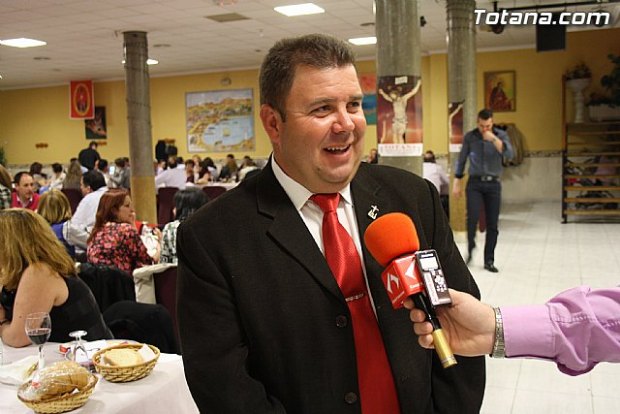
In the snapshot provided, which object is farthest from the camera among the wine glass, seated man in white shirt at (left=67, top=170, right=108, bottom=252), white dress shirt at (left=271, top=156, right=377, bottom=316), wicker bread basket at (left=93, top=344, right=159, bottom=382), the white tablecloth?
seated man in white shirt at (left=67, top=170, right=108, bottom=252)

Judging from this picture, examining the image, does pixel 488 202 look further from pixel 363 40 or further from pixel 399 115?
pixel 363 40

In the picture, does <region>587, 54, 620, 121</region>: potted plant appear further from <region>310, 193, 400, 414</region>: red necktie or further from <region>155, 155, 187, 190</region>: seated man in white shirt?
<region>310, 193, 400, 414</region>: red necktie

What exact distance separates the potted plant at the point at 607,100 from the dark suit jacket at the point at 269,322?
1342 centimetres

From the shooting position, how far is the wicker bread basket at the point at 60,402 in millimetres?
2211

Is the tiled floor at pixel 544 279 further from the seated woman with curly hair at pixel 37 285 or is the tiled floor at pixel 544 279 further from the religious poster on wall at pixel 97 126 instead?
the religious poster on wall at pixel 97 126

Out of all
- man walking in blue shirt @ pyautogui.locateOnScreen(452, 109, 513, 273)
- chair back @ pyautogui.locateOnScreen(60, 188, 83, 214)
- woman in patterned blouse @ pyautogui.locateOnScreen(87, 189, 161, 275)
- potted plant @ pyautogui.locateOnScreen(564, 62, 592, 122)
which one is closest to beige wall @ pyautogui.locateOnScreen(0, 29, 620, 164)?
potted plant @ pyautogui.locateOnScreen(564, 62, 592, 122)

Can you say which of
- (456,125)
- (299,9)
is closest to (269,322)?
(456,125)

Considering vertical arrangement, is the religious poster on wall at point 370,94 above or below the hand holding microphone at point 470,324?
above

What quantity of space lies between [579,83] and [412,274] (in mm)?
14531

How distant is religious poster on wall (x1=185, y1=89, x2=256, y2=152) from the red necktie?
16.6 meters

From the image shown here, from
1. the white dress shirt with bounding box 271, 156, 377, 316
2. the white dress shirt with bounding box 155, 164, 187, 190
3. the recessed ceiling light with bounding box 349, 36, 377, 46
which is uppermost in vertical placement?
the recessed ceiling light with bounding box 349, 36, 377, 46

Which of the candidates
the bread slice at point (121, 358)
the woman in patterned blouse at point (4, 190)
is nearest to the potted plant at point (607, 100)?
the woman in patterned blouse at point (4, 190)

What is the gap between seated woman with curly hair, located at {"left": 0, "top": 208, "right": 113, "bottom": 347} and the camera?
3057mm

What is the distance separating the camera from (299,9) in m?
10.3
